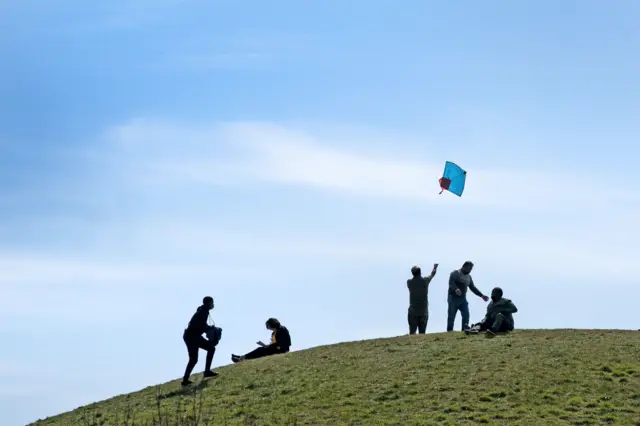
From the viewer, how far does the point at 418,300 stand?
37.7 meters

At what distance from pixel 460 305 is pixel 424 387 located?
798cm

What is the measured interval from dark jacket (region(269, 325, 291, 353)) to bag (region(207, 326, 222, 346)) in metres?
6.09

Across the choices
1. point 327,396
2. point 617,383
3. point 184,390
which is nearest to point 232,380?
point 184,390

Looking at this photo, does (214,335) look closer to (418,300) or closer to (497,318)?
(418,300)

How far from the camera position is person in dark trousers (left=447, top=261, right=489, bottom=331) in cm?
3731

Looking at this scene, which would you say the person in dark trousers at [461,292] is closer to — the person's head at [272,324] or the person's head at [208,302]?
the person's head at [272,324]

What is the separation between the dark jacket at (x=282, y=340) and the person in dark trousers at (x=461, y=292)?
243 inches

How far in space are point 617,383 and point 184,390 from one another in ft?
44.0

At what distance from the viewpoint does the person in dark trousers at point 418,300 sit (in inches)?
1476

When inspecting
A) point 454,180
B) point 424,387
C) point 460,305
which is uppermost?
point 454,180

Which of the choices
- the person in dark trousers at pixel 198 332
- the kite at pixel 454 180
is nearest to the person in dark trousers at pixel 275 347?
the person in dark trousers at pixel 198 332

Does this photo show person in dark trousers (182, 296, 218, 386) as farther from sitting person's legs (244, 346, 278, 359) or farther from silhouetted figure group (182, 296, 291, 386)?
sitting person's legs (244, 346, 278, 359)

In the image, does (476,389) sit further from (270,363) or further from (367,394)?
(270,363)

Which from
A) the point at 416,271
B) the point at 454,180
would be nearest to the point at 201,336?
the point at 416,271
